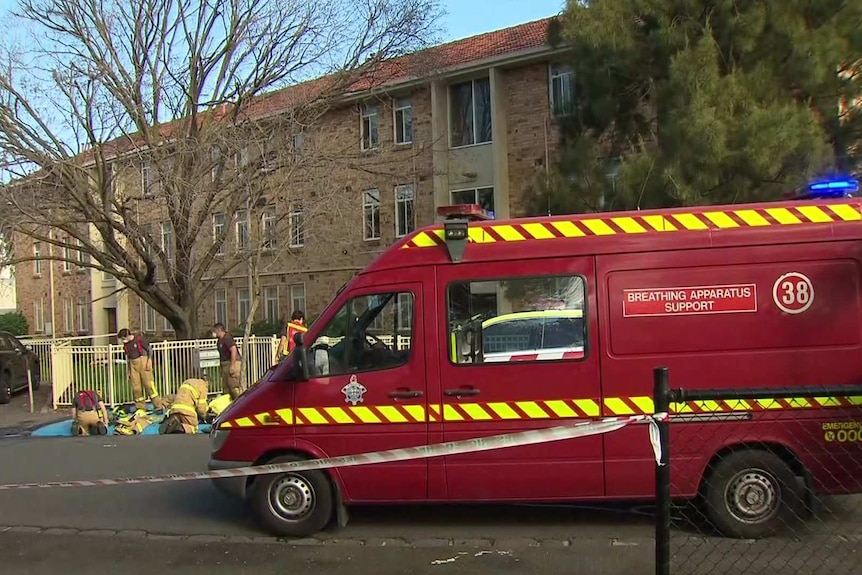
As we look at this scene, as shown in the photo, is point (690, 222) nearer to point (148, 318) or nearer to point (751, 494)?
point (751, 494)

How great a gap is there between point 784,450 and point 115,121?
16038mm

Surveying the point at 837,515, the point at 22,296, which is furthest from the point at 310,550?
the point at 22,296

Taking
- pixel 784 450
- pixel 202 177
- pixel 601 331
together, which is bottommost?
pixel 784 450

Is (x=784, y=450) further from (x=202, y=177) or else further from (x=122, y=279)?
(x=122, y=279)

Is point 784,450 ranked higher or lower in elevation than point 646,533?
higher

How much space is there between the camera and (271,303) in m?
28.0

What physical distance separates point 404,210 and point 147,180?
8.19m

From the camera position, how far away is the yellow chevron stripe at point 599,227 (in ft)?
18.8

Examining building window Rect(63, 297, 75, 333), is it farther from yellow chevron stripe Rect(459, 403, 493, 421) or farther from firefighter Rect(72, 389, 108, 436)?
yellow chevron stripe Rect(459, 403, 493, 421)

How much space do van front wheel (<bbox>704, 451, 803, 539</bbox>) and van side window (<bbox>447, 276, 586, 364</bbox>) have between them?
4.26 feet

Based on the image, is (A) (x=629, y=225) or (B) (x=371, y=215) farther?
(B) (x=371, y=215)

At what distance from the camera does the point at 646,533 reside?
19.2 feet

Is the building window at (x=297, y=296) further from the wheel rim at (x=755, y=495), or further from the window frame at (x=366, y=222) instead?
the wheel rim at (x=755, y=495)

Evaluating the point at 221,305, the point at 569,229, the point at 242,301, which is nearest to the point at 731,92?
the point at 569,229
